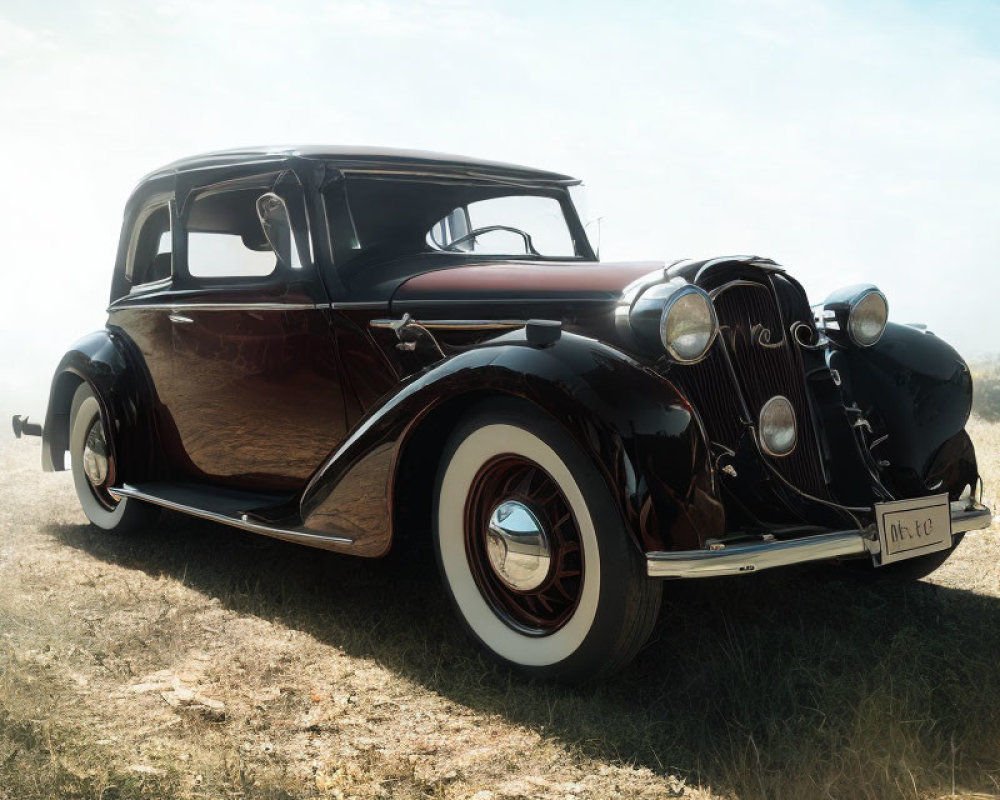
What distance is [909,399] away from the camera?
3789mm

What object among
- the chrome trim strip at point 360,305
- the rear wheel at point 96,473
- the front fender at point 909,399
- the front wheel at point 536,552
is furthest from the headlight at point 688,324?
the rear wheel at point 96,473

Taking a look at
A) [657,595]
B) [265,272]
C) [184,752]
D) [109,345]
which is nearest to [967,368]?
[657,595]

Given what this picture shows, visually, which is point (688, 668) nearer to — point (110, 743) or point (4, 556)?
point (110, 743)

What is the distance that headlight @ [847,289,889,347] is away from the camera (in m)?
3.85

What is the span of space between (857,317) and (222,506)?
2.65 metres

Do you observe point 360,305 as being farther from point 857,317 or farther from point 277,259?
point 857,317

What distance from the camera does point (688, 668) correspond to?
120 inches

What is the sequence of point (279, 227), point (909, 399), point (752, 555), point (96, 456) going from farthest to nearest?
point (96, 456) → point (279, 227) → point (909, 399) → point (752, 555)

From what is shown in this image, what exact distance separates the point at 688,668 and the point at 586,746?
584 millimetres

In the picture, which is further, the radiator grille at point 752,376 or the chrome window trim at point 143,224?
the chrome window trim at point 143,224

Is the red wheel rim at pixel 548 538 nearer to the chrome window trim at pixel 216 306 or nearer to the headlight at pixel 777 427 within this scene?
the headlight at pixel 777 427

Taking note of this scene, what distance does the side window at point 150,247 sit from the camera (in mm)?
5277

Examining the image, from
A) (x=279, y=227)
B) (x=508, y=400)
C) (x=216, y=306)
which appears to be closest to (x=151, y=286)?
(x=216, y=306)

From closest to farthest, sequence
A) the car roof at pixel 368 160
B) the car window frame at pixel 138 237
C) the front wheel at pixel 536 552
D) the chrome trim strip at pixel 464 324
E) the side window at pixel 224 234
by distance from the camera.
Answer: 1. the front wheel at pixel 536 552
2. the chrome trim strip at pixel 464 324
3. the car roof at pixel 368 160
4. the side window at pixel 224 234
5. the car window frame at pixel 138 237
